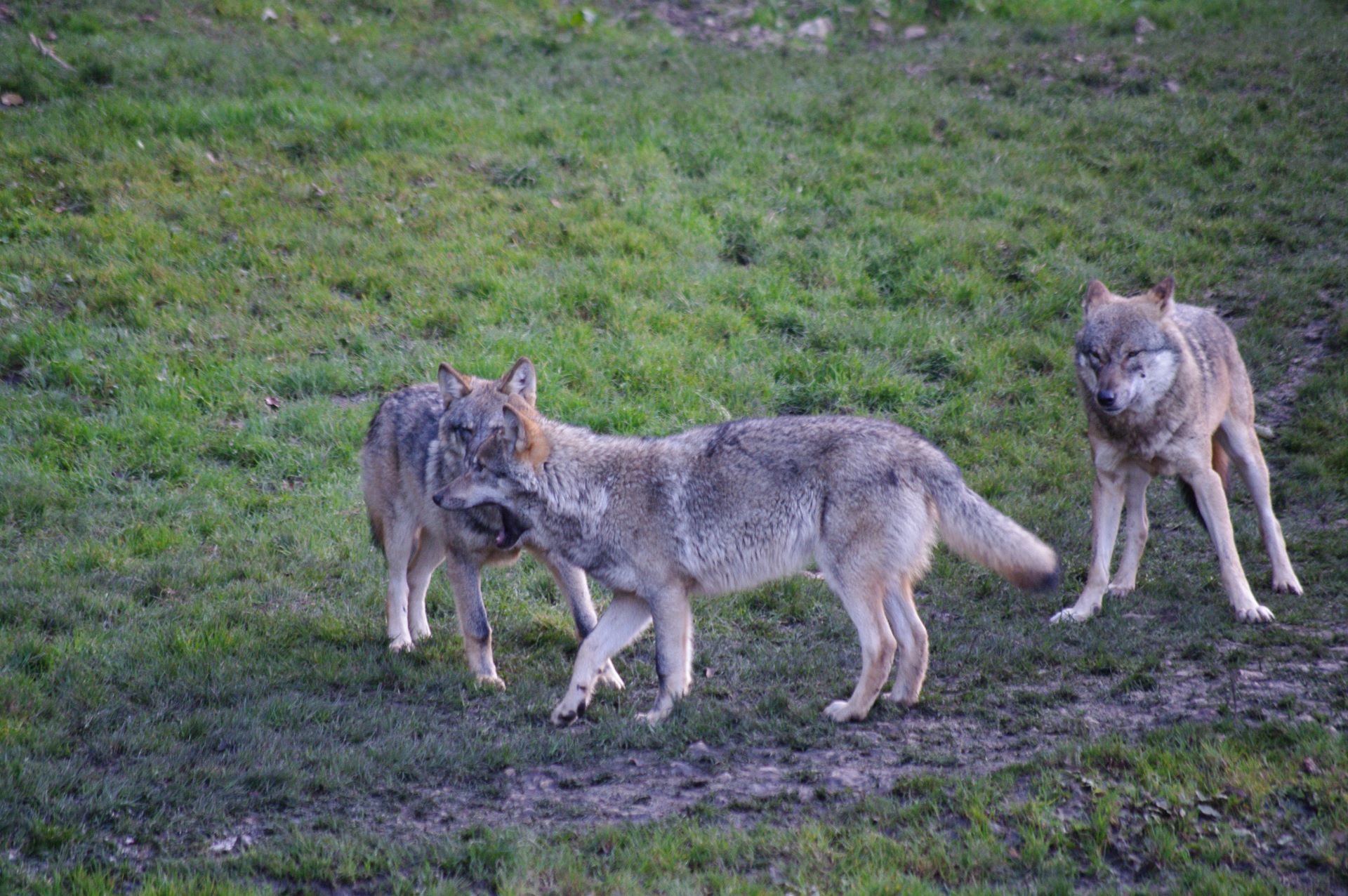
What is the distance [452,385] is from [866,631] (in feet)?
9.96

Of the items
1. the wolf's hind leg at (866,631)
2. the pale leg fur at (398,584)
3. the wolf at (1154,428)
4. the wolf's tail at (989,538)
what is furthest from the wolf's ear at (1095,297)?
the pale leg fur at (398,584)

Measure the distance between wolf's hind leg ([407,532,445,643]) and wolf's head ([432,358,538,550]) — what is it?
0.87 metres

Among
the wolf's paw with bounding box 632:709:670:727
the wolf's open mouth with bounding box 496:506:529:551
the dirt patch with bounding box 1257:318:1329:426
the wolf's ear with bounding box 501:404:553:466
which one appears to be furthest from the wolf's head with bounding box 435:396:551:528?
the dirt patch with bounding box 1257:318:1329:426

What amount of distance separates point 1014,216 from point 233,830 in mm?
11863

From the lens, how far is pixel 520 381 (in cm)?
748

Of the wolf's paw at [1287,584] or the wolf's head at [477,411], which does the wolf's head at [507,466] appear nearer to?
the wolf's head at [477,411]

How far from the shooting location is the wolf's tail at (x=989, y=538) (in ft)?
20.2

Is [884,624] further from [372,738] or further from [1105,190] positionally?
[1105,190]

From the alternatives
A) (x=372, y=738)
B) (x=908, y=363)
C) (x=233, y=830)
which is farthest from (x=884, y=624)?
(x=908, y=363)

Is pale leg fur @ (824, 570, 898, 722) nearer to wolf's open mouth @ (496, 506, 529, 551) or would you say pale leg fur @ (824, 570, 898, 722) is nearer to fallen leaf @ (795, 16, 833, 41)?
wolf's open mouth @ (496, 506, 529, 551)

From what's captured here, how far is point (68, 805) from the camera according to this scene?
208 inches

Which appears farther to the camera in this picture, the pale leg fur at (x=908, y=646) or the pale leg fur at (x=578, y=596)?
the pale leg fur at (x=578, y=596)

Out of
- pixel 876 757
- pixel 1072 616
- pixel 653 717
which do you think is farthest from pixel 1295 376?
pixel 653 717

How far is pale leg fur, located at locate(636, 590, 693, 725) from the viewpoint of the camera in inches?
257
